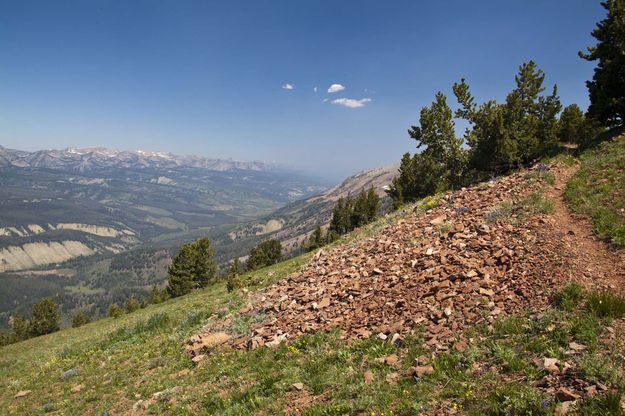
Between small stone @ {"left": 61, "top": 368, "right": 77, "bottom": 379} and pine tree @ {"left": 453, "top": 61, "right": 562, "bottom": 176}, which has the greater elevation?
pine tree @ {"left": 453, "top": 61, "right": 562, "bottom": 176}

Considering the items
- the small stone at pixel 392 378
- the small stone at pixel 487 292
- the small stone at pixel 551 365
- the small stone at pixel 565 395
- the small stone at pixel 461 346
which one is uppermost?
the small stone at pixel 487 292

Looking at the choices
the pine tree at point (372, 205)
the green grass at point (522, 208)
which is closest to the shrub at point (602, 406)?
the green grass at point (522, 208)

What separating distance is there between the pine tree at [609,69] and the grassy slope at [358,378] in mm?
28639

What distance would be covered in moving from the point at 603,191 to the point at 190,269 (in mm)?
78535

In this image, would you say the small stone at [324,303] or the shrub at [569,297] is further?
the small stone at [324,303]

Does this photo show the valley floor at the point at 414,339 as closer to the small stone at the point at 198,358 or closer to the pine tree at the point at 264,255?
the small stone at the point at 198,358

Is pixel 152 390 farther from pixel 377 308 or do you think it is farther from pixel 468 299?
pixel 468 299

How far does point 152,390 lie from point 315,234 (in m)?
85.8

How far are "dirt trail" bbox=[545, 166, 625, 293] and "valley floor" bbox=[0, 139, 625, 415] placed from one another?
62mm

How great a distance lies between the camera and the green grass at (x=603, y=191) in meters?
14.4

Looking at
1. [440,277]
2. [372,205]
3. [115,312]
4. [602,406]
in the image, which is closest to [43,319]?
[115,312]

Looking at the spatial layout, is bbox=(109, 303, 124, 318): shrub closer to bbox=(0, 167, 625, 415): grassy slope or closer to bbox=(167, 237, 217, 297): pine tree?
bbox=(167, 237, 217, 297): pine tree

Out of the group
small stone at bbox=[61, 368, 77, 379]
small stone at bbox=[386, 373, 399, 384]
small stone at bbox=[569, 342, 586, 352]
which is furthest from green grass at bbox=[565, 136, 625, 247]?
small stone at bbox=[61, 368, 77, 379]

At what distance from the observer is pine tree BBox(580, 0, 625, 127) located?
2923cm
